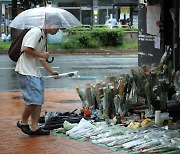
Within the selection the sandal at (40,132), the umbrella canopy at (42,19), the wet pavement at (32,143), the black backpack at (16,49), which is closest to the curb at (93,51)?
the wet pavement at (32,143)

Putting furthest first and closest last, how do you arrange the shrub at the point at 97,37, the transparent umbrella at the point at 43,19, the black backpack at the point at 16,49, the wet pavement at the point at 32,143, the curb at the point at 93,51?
the shrub at the point at 97,37, the curb at the point at 93,51, the transparent umbrella at the point at 43,19, the black backpack at the point at 16,49, the wet pavement at the point at 32,143

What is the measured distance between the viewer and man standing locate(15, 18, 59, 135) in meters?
7.38

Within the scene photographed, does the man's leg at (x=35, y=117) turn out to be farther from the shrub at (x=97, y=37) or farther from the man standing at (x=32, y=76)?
the shrub at (x=97, y=37)

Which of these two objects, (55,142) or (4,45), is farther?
(4,45)

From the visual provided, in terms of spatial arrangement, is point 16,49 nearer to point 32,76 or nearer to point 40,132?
point 32,76

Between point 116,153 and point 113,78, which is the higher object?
point 113,78

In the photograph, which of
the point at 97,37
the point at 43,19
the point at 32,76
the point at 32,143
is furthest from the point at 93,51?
the point at 32,143

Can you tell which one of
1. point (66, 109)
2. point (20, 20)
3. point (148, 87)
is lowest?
point (66, 109)

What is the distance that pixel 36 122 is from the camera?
7.61 m

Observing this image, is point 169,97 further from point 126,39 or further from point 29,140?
point 126,39

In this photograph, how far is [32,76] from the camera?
741 centimetres

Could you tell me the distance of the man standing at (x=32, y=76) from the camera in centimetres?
738

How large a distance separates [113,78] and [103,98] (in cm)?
42

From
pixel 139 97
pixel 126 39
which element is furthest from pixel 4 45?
pixel 139 97
